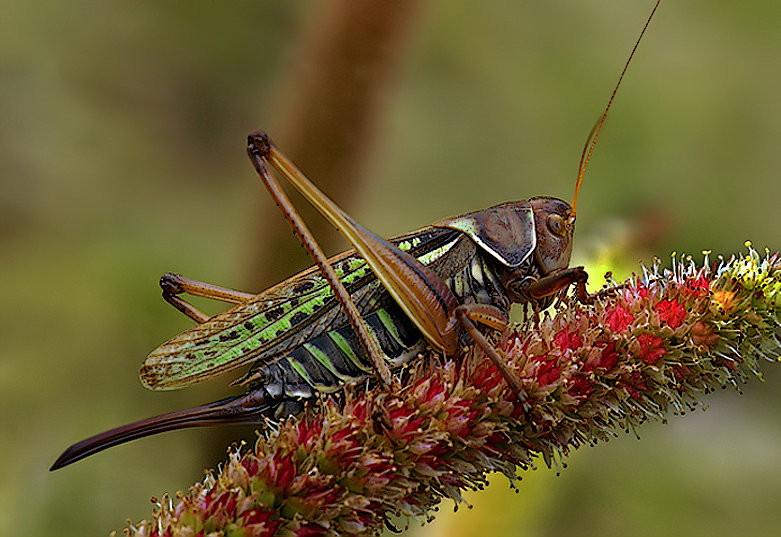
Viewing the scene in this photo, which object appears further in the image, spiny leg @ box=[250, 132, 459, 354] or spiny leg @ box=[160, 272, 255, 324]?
spiny leg @ box=[160, 272, 255, 324]

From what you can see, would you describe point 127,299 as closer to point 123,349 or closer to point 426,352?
point 123,349

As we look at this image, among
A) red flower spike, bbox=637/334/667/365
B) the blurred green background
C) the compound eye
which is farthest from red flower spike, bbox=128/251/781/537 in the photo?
the blurred green background

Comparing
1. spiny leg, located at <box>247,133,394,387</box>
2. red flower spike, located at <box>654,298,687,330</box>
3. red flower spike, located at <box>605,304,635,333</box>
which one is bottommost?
red flower spike, located at <box>654,298,687,330</box>

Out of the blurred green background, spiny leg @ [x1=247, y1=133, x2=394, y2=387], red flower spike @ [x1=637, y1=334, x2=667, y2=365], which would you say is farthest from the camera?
the blurred green background

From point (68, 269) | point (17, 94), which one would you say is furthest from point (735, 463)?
point (17, 94)

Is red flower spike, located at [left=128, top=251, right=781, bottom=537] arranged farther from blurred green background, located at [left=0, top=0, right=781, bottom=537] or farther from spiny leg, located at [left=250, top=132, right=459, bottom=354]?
blurred green background, located at [left=0, top=0, right=781, bottom=537]

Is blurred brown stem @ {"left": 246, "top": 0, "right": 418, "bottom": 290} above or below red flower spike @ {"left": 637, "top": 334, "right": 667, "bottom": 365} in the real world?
above

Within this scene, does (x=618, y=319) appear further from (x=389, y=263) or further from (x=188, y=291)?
(x=188, y=291)
